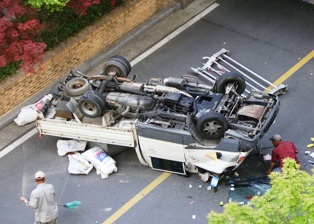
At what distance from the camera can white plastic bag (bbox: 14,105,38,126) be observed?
16.2 meters

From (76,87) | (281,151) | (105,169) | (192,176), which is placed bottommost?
(192,176)

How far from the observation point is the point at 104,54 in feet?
59.0

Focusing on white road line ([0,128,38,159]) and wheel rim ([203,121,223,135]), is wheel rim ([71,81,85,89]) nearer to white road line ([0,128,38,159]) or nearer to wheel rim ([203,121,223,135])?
white road line ([0,128,38,159])

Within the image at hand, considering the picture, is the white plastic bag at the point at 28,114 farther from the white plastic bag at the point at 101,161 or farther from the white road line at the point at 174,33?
the white road line at the point at 174,33

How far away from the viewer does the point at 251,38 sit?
60.2 feet

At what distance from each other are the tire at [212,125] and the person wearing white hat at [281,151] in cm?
119

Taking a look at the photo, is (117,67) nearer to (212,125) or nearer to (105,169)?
(105,169)

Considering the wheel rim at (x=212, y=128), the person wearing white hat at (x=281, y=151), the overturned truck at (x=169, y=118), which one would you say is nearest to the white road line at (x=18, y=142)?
the overturned truck at (x=169, y=118)

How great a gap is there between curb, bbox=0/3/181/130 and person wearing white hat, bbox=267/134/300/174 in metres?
5.15

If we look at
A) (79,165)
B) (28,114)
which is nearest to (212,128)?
(79,165)

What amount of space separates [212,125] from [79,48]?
4.89 m

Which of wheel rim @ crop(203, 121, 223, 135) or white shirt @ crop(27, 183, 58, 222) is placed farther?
wheel rim @ crop(203, 121, 223, 135)

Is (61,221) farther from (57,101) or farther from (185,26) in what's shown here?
(185,26)

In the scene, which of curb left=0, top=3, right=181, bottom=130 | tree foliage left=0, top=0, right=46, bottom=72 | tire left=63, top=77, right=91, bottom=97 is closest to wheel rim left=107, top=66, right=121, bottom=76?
tire left=63, top=77, right=91, bottom=97
